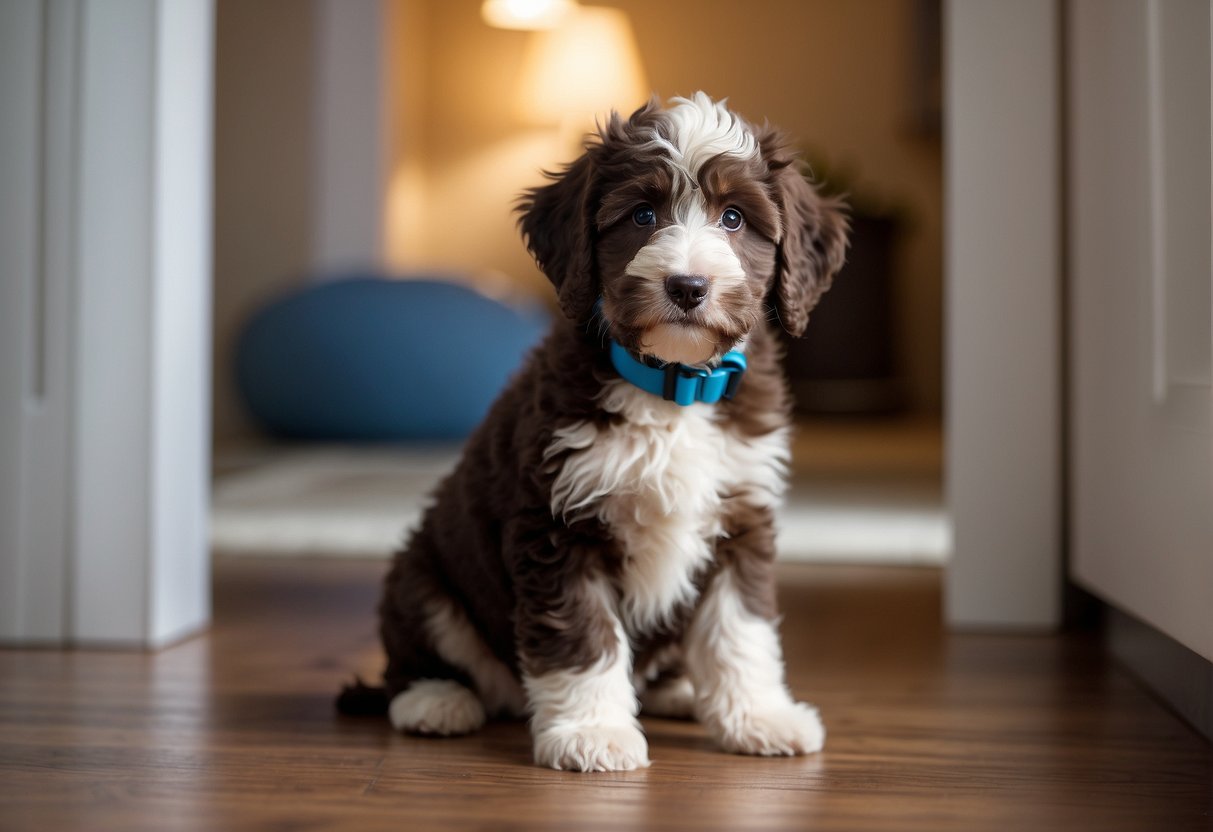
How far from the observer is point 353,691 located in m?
2.01

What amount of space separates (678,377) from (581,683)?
1.38 ft

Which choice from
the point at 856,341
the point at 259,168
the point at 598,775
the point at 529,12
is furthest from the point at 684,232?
the point at 529,12

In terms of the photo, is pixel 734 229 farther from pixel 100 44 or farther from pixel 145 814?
pixel 100 44

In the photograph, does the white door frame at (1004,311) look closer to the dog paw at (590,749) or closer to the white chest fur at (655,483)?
the white chest fur at (655,483)

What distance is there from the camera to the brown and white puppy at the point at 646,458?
5.35 ft

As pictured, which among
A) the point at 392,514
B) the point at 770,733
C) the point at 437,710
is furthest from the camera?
the point at 392,514

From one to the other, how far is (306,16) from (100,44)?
507 centimetres

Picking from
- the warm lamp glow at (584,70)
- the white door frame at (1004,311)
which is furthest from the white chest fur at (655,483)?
the warm lamp glow at (584,70)

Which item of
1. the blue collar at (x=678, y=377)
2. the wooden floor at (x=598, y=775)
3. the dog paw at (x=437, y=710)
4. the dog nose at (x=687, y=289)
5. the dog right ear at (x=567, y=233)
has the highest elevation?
the dog right ear at (x=567, y=233)

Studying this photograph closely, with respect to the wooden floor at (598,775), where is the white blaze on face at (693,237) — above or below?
above

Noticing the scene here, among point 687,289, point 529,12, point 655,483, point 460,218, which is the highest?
point 529,12

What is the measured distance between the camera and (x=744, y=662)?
1.77m

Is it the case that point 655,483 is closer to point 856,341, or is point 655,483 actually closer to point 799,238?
point 799,238

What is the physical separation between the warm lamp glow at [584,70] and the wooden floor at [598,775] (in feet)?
19.1
